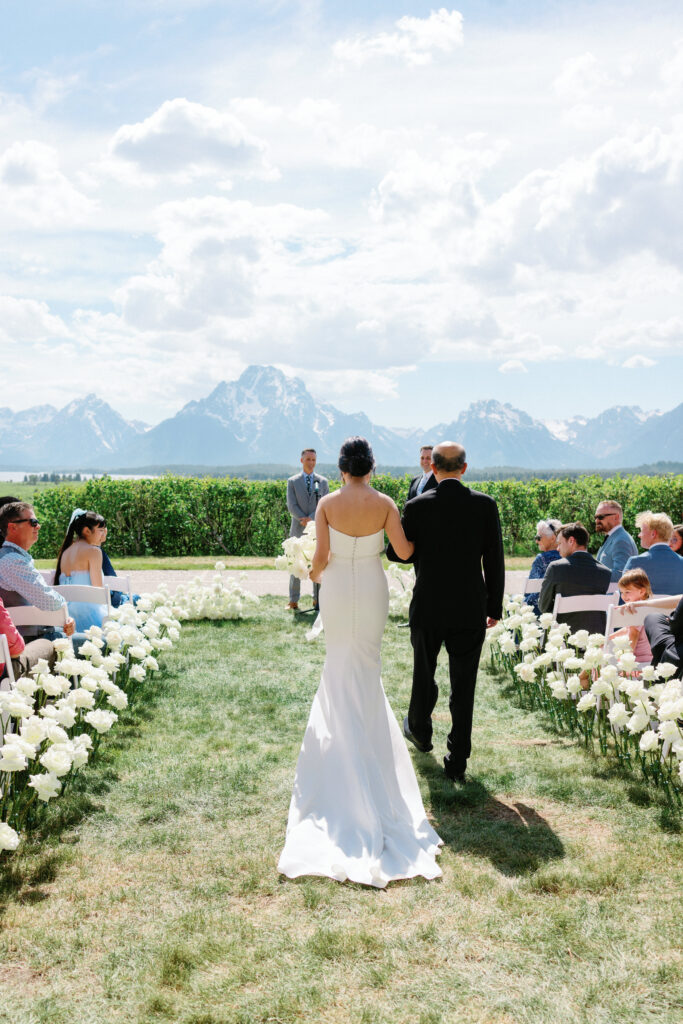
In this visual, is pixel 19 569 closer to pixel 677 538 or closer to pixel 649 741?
pixel 649 741

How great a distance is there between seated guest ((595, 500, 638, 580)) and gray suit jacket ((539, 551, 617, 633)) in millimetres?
731

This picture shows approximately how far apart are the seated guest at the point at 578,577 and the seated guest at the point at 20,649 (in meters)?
4.60

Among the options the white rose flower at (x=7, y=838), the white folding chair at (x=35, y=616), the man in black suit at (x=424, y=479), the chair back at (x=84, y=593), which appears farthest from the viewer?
the man in black suit at (x=424, y=479)

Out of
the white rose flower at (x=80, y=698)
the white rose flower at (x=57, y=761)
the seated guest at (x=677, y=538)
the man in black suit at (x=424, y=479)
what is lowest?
the white rose flower at (x=57, y=761)

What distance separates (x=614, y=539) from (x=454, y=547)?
3.54 m

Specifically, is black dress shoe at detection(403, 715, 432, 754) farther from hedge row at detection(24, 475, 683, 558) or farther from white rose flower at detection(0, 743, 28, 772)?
hedge row at detection(24, 475, 683, 558)

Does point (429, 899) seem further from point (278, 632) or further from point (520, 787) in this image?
point (278, 632)

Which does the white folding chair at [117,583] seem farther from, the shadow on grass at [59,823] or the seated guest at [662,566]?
the seated guest at [662,566]

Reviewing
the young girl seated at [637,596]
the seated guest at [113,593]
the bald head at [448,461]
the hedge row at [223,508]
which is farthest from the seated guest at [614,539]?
the hedge row at [223,508]

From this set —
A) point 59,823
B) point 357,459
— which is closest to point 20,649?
point 59,823

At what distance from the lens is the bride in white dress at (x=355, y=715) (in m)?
4.45

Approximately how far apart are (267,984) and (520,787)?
2655mm

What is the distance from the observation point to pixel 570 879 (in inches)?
157

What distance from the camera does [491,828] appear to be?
461cm
